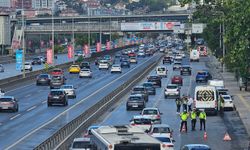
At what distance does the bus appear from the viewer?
2070 cm

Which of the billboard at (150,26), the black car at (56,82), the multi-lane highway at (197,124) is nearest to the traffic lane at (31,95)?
the black car at (56,82)

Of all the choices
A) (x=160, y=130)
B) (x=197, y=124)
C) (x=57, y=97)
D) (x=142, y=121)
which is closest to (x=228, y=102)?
(x=197, y=124)

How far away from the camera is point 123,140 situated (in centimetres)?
2092

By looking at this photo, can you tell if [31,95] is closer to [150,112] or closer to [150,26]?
[150,112]

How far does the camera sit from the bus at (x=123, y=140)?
20.7 meters

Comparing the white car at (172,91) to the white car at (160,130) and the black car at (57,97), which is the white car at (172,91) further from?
the white car at (160,130)

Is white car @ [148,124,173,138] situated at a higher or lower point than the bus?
lower

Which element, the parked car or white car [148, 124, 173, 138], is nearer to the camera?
white car [148, 124, 173, 138]

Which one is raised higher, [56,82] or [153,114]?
[153,114]

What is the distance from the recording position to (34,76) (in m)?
97.1

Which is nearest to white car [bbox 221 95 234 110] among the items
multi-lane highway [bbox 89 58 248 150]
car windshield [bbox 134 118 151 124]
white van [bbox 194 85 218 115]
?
multi-lane highway [bbox 89 58 248 150]

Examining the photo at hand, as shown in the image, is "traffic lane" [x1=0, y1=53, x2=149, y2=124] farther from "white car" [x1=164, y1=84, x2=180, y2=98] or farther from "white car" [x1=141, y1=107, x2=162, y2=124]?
"white car" [x1=164, y1=84, x2=180, y2=98]

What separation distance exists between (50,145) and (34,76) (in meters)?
65.9

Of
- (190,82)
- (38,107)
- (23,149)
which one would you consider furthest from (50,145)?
(190,82)
